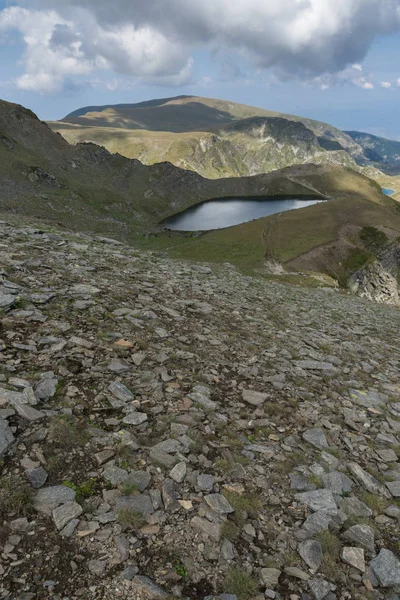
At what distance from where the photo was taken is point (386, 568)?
5.51 m

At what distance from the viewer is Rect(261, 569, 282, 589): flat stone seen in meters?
4.96

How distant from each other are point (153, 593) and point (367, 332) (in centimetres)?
2030

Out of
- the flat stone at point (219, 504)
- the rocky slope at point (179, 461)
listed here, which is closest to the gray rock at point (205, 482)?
the rocky slope at point (179, 461)

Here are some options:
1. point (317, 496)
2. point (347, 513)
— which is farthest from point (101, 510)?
point (347, 513)

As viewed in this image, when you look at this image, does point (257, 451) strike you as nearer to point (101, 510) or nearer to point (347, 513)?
point (347, 513)

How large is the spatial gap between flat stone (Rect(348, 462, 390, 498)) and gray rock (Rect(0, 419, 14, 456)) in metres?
7.20

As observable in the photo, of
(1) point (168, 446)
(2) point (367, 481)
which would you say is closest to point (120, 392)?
(1) point (168, 446)

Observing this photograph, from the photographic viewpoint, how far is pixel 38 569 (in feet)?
14.6

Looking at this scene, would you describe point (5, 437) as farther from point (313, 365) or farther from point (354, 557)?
point (313, 365)

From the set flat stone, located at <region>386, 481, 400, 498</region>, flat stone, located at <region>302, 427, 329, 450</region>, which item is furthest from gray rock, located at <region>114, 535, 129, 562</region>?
flat stone, located at <region>386, 481, 400, 498</region>

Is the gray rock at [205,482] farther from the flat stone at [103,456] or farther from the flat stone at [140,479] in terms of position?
the flat stone at [103,456]

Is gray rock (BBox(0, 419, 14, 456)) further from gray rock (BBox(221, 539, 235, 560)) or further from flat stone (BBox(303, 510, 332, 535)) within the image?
flat stone (BBox(303, 510, 332, 535))

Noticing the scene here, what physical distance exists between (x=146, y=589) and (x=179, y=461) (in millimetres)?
2380

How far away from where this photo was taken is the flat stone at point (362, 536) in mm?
5901
